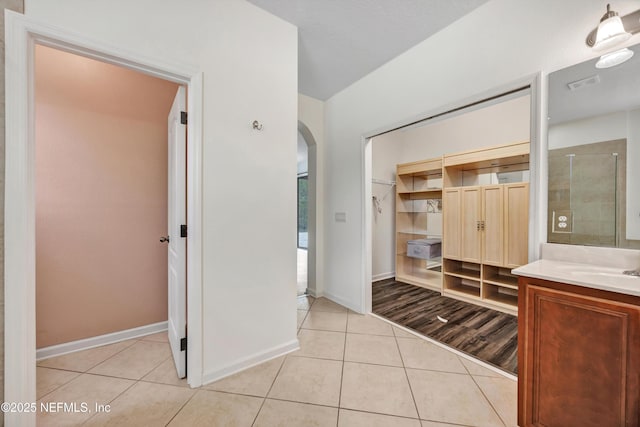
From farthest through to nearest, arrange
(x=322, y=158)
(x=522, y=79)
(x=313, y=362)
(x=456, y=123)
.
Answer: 1. (x=456, y=123)
2. (x=322, y=158)
3. (x=313, y=362)
4. (x=522, y=79)

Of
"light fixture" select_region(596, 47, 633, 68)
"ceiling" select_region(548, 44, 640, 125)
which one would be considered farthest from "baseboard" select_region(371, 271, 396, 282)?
"light fixture" select_region(596, 47, 633, 68)

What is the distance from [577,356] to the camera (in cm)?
108

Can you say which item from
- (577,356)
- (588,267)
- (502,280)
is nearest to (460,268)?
(502,280)

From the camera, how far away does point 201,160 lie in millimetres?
1612

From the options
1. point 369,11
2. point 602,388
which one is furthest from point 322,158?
point 602,388

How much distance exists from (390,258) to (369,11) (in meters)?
3.58

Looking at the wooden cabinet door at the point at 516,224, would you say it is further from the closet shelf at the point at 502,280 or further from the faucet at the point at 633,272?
the faucet at the point at 633,272

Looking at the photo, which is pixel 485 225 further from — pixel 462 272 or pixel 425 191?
pixel 425 191

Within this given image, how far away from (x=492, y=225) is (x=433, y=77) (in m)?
1.98

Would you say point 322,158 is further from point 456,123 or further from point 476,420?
point 476,420

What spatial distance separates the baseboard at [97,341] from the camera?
191 cm

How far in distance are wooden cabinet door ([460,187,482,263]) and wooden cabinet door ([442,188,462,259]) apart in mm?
62

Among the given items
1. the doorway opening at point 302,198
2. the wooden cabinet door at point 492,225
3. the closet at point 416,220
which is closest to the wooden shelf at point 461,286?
the closet at point 416,220

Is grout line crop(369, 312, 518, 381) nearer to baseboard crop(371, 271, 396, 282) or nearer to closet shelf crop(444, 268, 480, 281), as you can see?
closet shelf crop(444, 268, 480, 281)
